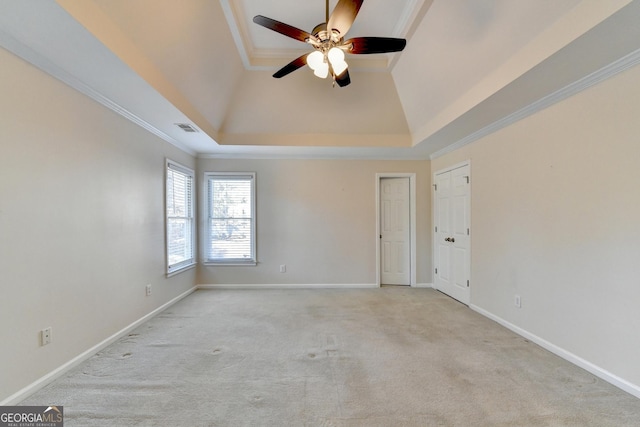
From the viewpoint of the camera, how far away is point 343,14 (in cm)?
174

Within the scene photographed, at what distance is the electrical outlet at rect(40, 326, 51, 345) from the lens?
191cm

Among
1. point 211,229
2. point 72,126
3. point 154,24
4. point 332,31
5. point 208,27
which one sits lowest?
point 211,229

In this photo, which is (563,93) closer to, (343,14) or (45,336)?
(343,14)

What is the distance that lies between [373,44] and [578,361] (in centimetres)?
311

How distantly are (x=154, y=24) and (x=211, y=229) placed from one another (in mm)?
3227

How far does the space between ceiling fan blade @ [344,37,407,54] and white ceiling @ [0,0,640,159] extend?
0.79 metres

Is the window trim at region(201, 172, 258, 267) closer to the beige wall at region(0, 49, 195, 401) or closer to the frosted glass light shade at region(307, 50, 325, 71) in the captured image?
the beige wall at region(0, 49, 195, 401)

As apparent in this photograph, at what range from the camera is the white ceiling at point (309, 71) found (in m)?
1.68

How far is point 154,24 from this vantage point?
2.03 meters

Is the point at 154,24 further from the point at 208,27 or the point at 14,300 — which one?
the point at 14,300

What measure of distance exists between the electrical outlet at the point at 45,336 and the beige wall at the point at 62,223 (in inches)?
1.3

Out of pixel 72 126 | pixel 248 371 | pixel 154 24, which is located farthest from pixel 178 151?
Result: pixel 248 371

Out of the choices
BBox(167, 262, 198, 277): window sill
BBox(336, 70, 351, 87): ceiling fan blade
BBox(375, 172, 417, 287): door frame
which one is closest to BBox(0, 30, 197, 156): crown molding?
BBox(167, 262, 198, 277): window sill

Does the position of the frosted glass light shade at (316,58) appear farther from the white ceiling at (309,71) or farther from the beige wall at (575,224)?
the beige wall at (575,224)
